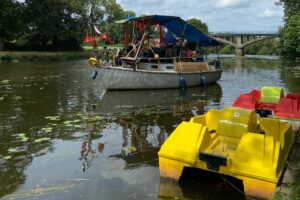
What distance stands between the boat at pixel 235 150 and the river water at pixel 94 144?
49 cm

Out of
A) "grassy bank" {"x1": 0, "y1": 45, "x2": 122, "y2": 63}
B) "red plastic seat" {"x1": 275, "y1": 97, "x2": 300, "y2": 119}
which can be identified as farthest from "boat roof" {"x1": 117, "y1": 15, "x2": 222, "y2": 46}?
"grassy bank" {"x1": 0, "y1": 45, "x2": 122, "y2": 63}

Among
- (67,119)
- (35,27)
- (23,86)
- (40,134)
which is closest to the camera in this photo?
(40,134)

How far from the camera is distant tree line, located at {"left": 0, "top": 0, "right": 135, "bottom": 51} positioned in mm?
59531

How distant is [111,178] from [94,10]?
8032 cm

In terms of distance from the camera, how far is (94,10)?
8562 cm

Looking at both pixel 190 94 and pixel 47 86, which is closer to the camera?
pixel 190 94

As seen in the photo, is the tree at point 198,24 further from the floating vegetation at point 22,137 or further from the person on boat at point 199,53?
the floating vegetation at point 22,137

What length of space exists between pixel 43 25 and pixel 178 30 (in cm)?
4202

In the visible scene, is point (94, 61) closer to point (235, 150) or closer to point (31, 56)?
point (235, 150)

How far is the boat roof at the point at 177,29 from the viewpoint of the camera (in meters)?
23.6

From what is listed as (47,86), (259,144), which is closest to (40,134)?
(259,144)

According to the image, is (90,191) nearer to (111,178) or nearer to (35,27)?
(111,178)

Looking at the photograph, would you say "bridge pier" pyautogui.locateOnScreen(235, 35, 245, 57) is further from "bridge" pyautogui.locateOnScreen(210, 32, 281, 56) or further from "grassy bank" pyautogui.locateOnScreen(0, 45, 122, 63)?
"grassy bank" pyautogui.locateOnScreen(0, 45, 122, 63)

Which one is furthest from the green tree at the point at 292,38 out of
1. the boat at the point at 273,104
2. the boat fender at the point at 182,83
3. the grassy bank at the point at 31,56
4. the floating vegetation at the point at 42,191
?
the floating vegetation at the point at 42,191
